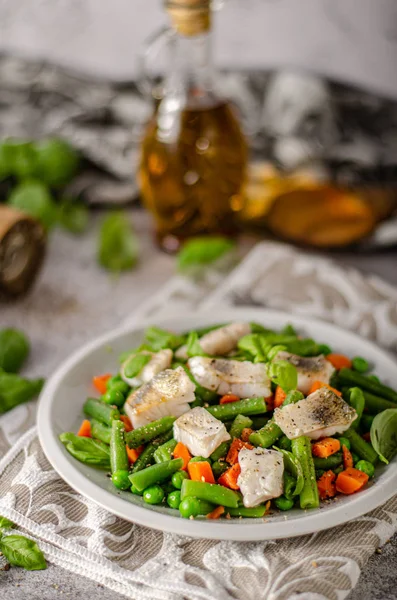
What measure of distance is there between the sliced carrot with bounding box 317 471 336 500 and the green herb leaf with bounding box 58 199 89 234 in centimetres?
204

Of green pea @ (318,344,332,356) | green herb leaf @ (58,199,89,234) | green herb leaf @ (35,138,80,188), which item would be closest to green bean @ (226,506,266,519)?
green pea @ (318,344,332,356)

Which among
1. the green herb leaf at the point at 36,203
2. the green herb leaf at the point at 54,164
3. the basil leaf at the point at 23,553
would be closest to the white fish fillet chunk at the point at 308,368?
the basil leaf at the point at 23,553

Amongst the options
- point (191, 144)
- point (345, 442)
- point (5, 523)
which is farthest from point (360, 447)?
point (191, 144)

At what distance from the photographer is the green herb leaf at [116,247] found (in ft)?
10.8

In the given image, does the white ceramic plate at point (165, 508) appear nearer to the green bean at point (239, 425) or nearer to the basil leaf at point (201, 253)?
the green bean at point (239, 425)

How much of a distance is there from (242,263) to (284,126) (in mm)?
1035

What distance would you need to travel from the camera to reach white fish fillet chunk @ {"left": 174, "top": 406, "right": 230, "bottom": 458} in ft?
6.09

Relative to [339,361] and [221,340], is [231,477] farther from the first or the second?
[339,361]

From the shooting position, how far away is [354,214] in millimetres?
3453

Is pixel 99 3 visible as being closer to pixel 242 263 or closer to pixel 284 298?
pixel 242 263

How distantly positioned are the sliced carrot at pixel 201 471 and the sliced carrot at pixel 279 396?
30 centimetres

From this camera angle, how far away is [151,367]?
2125 millimetres

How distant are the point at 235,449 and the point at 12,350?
1.01 m

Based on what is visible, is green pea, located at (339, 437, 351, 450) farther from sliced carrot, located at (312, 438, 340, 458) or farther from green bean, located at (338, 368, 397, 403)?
green bean, located at (338, 368, 397, 403)
